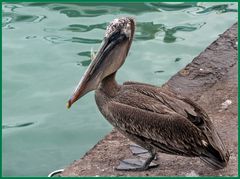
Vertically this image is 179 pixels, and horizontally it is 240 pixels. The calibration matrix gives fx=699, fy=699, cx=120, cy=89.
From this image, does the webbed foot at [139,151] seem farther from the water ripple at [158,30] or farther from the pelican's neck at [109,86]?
the water ripple at [158,30]

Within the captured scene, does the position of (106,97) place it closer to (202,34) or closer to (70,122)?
(70,122)

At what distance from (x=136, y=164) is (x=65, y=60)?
10.1ft

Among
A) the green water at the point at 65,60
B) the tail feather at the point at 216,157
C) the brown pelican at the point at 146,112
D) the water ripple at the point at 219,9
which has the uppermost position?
the brown pelican at the point at 146,112

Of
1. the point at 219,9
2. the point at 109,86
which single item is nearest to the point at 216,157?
the point at 109,86

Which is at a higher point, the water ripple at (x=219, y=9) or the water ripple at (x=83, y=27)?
the water ripple at (x=219, y=9)

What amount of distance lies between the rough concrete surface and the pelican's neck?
1.86ft

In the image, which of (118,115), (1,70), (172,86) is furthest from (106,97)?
(1,70)

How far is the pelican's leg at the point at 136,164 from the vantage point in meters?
5.53

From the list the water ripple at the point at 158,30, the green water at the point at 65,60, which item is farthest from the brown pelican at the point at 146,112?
the water ripple at the point at 158,30

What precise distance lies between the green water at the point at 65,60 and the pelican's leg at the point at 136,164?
103 cm

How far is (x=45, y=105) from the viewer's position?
7500 mm

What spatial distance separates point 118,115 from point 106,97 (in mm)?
249

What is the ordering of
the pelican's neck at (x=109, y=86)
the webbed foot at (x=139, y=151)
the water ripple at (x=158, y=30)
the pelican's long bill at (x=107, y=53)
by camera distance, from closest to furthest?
1. the pelican's long bill at (x=107, y=53)
2. the pelican's neck at (x=109, y=86)
3. the webbed foot at (x=139, y=151)
4. the water ripple at (x=158, y=30)

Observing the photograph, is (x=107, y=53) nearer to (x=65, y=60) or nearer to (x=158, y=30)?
(x=65, y=60)
